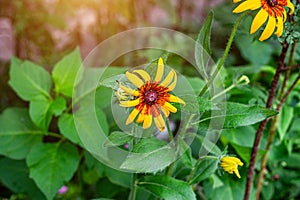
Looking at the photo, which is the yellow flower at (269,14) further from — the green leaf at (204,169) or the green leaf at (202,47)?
the green leaf at (204,169)

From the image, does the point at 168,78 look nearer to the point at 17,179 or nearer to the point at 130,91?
the point at 130,91

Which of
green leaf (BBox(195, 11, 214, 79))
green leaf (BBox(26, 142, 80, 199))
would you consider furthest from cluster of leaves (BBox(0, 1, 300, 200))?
green leaf (BBox(195, 11, 214, 79))

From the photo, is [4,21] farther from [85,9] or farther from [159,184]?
[159,184]

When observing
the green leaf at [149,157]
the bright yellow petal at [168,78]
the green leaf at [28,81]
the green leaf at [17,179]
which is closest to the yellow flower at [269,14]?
the bright yellow petal at [168,78]

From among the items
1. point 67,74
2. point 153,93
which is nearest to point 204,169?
point 153,93

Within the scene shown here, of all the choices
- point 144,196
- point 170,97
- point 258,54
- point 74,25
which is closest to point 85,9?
point 74,25

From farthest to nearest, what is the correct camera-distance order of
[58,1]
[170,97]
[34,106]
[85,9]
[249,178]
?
[85,9] < [58,1] < [34,106] < [249,178] < [170,97]
